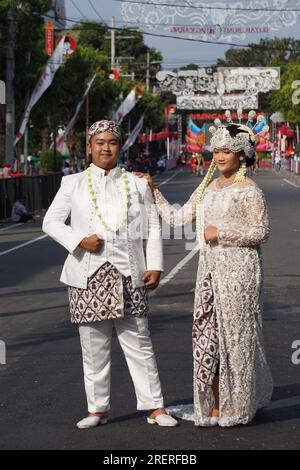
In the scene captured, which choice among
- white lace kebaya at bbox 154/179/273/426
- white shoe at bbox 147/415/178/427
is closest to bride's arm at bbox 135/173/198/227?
white lace kebaya at bbox 154/179/273/426

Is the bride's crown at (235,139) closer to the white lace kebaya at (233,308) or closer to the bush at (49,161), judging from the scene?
the white lace kebaya at (233,308)

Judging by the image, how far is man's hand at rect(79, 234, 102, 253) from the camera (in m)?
7.65

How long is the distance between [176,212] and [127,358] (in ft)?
3.28

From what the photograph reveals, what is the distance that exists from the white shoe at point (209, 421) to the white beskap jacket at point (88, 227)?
91 centimetres

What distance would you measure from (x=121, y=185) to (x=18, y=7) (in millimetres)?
35651

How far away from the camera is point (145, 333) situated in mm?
7816

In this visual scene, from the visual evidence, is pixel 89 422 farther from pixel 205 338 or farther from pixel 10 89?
pixel 10 89

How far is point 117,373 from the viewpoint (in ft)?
32.4

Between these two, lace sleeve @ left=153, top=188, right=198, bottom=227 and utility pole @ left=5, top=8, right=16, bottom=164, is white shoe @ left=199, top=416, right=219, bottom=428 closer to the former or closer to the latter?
lace sleeve @ left=153, top=188, right=198, bottom=227

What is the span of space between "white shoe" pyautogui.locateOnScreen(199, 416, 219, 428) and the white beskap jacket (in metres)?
0.91

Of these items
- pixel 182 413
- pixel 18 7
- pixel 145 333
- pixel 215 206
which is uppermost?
pixel 18 7

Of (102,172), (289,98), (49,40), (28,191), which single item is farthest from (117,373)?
(289,98)

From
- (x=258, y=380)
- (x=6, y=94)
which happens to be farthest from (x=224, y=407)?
(x=6, y=94)
